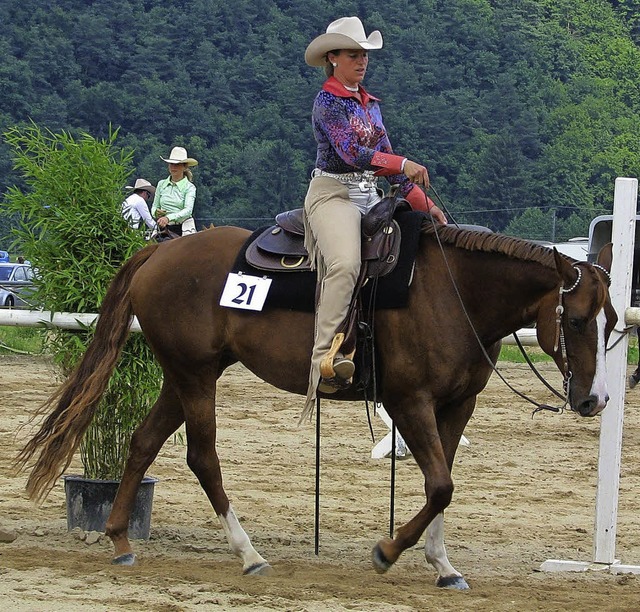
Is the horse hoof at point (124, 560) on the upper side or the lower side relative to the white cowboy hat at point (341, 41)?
lower

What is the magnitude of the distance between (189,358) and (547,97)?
8831cm

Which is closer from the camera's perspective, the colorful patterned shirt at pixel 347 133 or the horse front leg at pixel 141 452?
the colorful patterned shirt at pixel 347 133

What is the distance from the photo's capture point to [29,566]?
5.95 metres

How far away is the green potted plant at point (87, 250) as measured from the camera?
23.2 feet

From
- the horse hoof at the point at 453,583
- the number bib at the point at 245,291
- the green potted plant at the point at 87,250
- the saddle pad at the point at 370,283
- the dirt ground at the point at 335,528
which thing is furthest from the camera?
the green potted plant at the point at 87,250

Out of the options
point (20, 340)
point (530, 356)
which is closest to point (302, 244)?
point (530, 356)

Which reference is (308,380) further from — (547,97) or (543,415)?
(547,97)

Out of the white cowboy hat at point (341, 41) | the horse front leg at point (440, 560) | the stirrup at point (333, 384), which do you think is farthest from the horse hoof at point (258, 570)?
the white cowboy hat at point (341, 41)

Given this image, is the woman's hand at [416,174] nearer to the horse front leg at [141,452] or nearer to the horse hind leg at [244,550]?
the horse front leg at [141,452]

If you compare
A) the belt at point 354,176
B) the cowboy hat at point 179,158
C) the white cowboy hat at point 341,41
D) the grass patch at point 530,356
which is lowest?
the grass patch at point 530,356

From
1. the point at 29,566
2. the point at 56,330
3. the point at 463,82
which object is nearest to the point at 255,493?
the point at 56,330

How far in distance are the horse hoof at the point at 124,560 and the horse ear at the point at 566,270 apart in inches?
103

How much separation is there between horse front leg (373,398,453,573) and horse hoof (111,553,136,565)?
1.28 meters

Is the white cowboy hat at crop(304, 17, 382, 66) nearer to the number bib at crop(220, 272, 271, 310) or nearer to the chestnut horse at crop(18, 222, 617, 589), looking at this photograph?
the chestnut horse at crop(18, 222, 617, 589)
